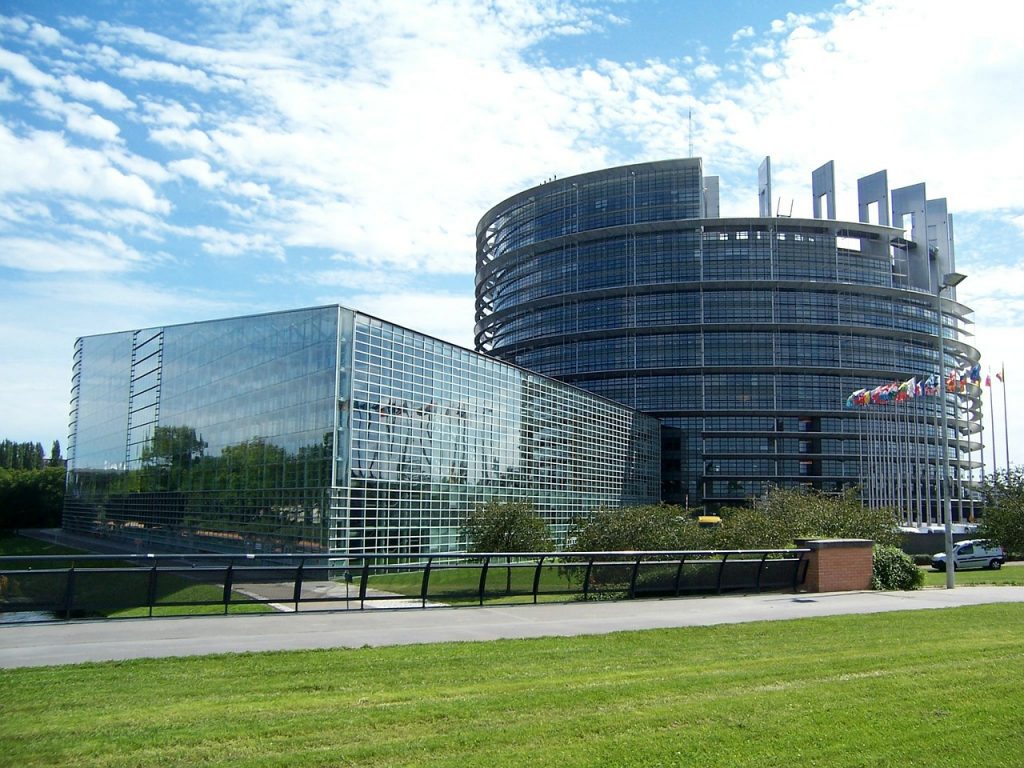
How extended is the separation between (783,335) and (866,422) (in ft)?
44.2

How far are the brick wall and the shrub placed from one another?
22.7 inches

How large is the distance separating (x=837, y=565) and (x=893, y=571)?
2618 mm

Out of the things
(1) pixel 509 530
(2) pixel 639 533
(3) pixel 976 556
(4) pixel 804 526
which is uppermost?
(4) pixel 804 526

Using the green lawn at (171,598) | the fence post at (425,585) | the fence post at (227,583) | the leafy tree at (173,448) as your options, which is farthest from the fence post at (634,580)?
the leafy tree at (173,448)

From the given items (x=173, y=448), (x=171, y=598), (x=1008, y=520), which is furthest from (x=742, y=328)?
(x=171, y=598)

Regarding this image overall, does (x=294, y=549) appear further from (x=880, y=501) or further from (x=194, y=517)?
(x=880, y=501)

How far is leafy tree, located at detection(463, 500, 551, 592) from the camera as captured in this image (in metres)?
38.8

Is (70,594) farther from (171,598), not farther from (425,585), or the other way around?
(425,585)

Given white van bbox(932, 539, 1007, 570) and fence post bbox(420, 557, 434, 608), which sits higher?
fence post bbox(420, 557, 434, 608)

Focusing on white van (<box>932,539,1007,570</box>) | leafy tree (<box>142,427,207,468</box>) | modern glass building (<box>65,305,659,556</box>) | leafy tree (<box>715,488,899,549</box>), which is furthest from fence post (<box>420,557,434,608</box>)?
leafy tree (<box>142,427,207,468</box>)

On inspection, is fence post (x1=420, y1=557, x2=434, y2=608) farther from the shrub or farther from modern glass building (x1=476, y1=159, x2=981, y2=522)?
modern glass building (x1=476, y1=159, x2=981, y2=522)

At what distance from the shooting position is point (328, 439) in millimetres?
36406

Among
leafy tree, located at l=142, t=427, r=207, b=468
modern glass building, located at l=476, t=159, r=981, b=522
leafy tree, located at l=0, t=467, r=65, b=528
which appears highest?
modern glass building, located at l=476, t=159, r=981, b=522

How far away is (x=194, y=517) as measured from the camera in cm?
4884
